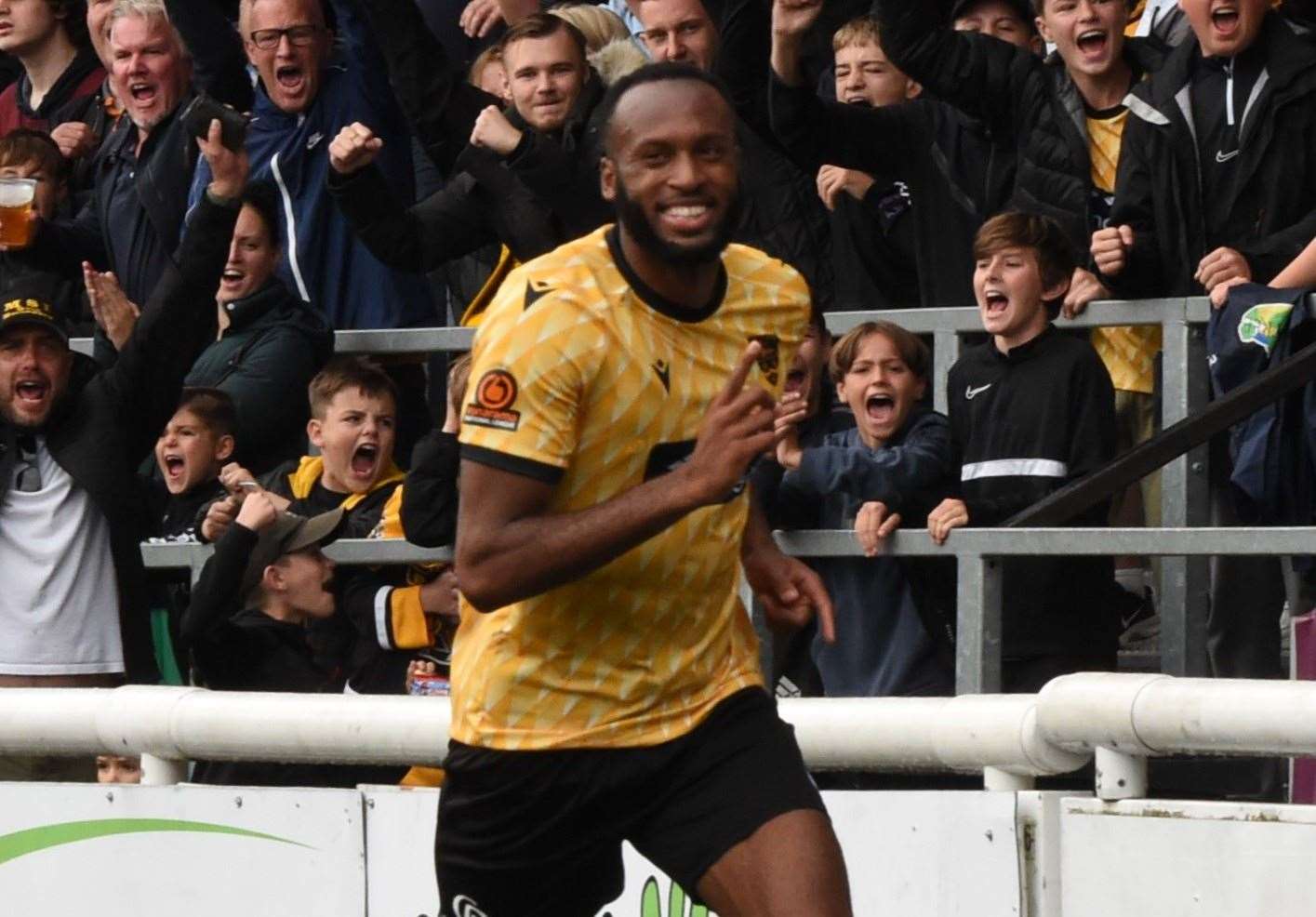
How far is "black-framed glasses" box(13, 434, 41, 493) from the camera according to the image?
7.78 metres

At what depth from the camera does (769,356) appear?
15.4ft

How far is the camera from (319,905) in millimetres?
5973

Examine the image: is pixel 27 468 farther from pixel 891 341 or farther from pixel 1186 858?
pixel 1186 858

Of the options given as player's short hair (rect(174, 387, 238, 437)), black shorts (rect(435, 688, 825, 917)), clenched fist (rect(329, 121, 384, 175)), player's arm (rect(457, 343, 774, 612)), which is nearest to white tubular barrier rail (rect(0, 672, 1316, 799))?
black shorts (rect(435, 688, 825, 917))

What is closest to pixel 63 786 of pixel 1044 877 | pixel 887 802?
pixel 887 802

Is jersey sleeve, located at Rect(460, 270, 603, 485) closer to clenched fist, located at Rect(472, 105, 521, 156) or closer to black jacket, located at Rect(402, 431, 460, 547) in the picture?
black jacket, located at Rect(402, 431, 460, 547)

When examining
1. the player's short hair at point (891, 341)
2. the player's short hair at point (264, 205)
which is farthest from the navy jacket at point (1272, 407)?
the player's short hair at point (264, 205)

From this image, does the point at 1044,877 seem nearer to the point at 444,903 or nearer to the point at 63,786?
the point at 444,903

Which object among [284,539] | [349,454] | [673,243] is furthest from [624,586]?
[349,454]

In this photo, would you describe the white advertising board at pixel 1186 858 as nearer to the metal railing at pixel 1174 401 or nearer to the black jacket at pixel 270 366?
the metal railing at pixel 1174 401

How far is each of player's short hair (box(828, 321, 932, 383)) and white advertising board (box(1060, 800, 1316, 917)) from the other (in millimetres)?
2267

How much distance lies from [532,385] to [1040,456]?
2.74m

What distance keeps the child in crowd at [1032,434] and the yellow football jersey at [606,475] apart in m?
1.83

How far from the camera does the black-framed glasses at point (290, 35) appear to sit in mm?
9047
